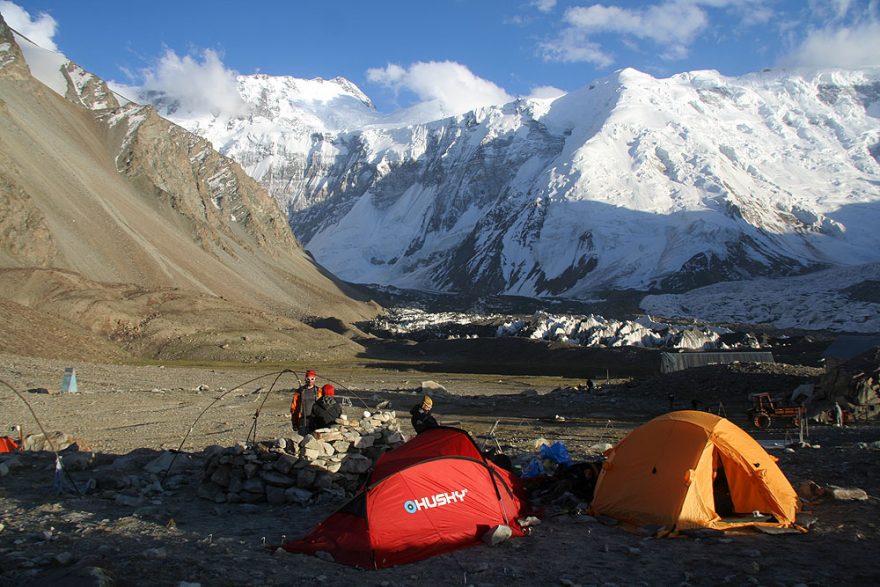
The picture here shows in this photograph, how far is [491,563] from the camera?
877cm

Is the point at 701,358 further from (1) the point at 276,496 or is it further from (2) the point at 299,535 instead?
(2) the point at 299,535

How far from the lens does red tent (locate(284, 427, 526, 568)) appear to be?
9062 millimetres

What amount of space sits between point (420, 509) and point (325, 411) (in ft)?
15.0

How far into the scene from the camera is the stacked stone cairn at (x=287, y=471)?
12.2m

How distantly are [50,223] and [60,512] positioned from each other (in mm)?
69709

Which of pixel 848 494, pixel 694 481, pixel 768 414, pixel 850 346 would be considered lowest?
pixel 694 481

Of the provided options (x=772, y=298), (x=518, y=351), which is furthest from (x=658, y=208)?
(x=518, y=351)

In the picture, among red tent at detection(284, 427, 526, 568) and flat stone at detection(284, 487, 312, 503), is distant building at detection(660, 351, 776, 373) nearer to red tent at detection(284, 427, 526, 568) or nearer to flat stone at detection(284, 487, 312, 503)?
flat stone at detection(284, 487, 312, 503)

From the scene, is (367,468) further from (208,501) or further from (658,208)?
(658,208)

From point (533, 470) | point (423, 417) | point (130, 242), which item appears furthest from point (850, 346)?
point (130, 242)

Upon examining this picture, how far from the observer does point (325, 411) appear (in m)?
13.6

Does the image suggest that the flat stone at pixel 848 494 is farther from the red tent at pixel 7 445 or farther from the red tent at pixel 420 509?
the red tent at pixel 7 445

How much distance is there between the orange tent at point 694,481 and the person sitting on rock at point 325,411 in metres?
5.35

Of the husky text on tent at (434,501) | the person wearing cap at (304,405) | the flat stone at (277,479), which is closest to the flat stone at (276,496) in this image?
the flat stone at (277,479)
